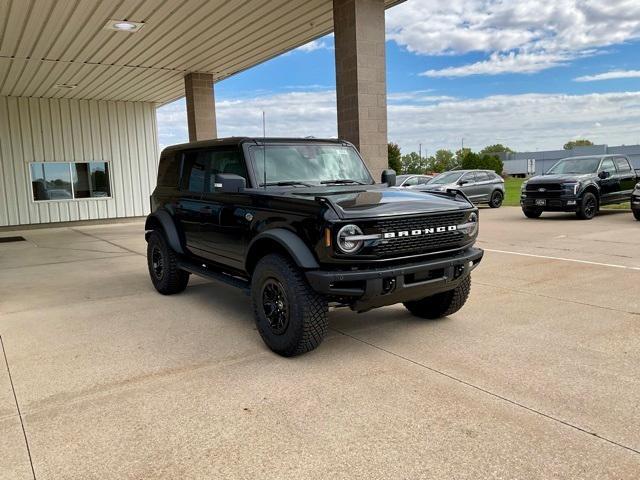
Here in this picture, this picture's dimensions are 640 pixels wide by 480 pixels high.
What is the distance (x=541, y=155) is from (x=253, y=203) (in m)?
86.9

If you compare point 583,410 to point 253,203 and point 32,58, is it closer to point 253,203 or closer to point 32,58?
point 253,203

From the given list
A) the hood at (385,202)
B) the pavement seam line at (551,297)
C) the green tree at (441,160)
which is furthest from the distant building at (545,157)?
the hood at (385,202)

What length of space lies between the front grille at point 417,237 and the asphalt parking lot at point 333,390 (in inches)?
33.6

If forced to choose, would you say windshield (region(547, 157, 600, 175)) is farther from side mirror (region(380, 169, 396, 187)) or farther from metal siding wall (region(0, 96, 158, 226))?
→ metal siding wall (region(0, 96, 158, 226))

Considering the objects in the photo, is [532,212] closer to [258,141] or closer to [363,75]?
[363,75]

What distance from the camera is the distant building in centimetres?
6270

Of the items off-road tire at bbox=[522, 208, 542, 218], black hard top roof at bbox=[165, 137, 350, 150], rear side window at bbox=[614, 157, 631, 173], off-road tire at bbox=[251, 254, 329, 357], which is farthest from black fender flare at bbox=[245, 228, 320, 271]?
rear side window at bbox=[614, 157, 631, 173]

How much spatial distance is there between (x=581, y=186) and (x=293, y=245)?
1177cm

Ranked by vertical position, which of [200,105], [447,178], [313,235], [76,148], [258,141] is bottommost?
[313,235]

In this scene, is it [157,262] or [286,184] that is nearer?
[286,184]

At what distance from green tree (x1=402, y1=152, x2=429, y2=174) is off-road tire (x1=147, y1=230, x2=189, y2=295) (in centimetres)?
9115

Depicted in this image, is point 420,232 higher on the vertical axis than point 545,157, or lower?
lower

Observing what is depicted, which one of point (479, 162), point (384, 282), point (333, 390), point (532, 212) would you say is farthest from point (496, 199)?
point (479, 162)

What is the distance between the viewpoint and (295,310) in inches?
153
